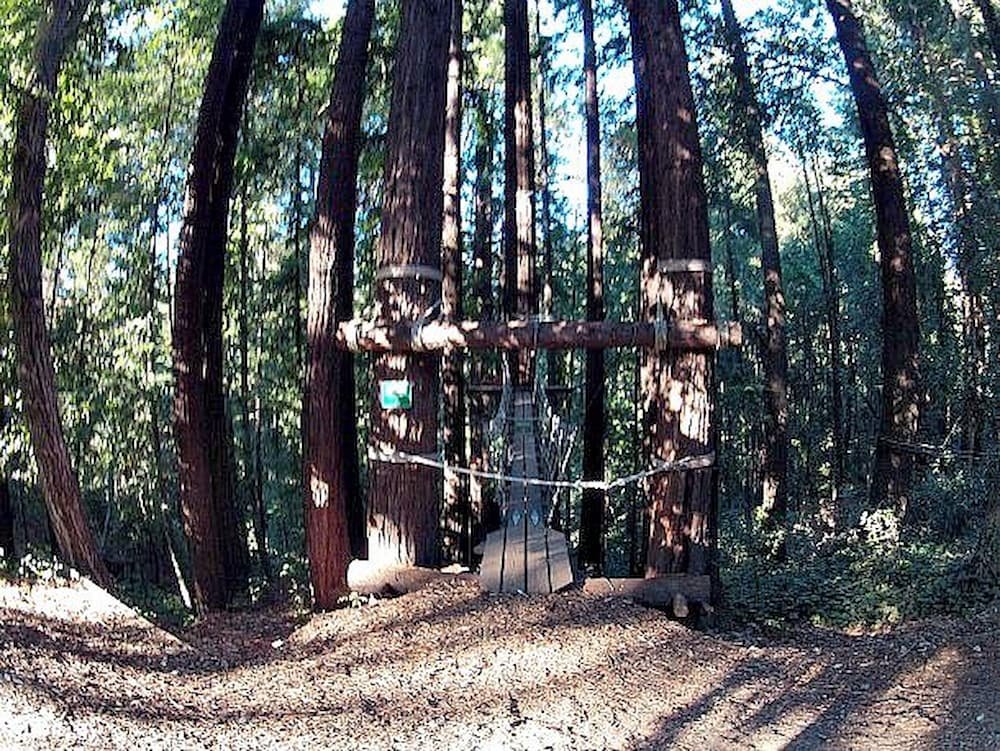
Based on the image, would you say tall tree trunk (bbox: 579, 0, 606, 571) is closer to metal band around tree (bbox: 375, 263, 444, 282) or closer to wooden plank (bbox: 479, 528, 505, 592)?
wooden plank (bbox: 479, 528, 505, 592)

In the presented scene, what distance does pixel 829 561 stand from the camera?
9.49 m

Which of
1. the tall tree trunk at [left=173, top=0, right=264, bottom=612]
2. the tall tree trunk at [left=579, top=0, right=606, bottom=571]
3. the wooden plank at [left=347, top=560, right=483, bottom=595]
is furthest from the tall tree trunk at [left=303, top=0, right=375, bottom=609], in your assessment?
the tall tree trunk at [left=579, top=0, right=606, bottom=571]

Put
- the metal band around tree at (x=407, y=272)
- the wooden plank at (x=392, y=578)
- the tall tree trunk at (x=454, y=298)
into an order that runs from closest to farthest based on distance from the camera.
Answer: the wooden plank at (x=392, y=578)
the metal band around tree at (x=407, y=272)
the tall tree trunk at (x=454, y=298)

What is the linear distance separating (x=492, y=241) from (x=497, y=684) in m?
12.3

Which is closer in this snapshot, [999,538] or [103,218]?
[999,538]

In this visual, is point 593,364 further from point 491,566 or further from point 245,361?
point 245,361

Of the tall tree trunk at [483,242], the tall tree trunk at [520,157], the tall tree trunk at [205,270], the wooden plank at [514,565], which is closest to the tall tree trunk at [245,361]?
the tall tree trunk at [205,270]

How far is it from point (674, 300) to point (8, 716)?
176 inches

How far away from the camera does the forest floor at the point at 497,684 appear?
3.66 m

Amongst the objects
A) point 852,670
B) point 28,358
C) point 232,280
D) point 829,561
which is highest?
point 232,280

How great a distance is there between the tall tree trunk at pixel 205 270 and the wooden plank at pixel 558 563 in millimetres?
5163

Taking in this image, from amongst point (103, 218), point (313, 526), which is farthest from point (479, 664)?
point (103, 218)

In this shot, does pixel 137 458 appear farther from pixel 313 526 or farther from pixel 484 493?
pixel 313 526

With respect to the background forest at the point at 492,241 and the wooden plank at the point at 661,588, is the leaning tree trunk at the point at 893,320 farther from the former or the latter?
the wooden plank at the point at 661,588
